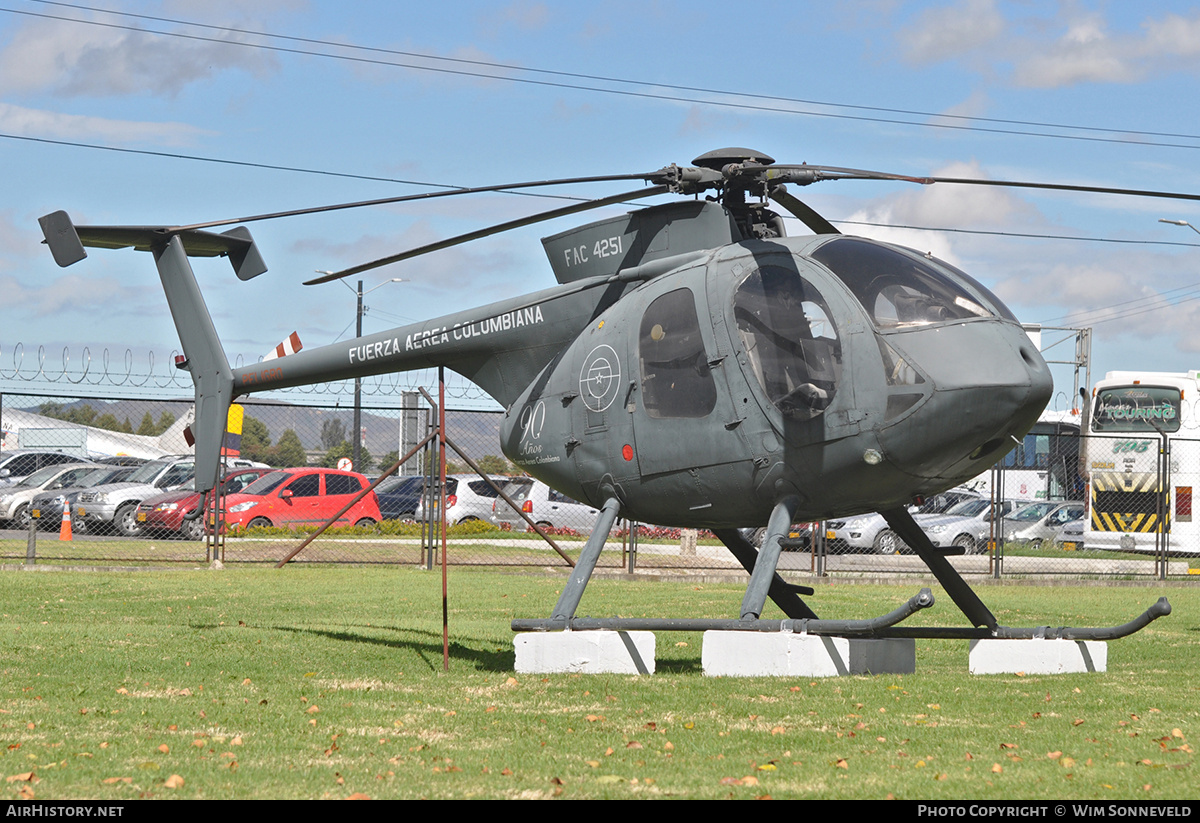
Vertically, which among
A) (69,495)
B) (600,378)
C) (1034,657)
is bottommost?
(69,495)

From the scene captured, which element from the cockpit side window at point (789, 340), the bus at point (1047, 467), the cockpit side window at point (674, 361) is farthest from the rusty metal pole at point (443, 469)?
the bus at point (1047, 467)

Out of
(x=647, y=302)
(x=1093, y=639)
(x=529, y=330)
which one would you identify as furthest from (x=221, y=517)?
(x=1093, y=639)

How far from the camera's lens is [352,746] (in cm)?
586

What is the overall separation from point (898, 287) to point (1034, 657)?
2850 mm

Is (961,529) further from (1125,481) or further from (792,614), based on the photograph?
(792,614)

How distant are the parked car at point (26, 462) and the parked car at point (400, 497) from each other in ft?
27.8

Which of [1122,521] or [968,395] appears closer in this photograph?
[968,395]

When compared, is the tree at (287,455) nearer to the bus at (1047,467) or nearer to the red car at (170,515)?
the red car at (170,515)

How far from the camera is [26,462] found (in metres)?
33.9

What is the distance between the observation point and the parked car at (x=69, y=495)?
2716cm

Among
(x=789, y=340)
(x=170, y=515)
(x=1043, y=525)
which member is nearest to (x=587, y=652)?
(x=789, y=340)

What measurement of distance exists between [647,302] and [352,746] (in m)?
4.17

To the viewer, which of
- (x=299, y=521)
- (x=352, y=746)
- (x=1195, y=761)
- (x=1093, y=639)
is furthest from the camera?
(x=299, y=521)

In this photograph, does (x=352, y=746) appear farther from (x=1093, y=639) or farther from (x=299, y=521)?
(x=299, y=521)
